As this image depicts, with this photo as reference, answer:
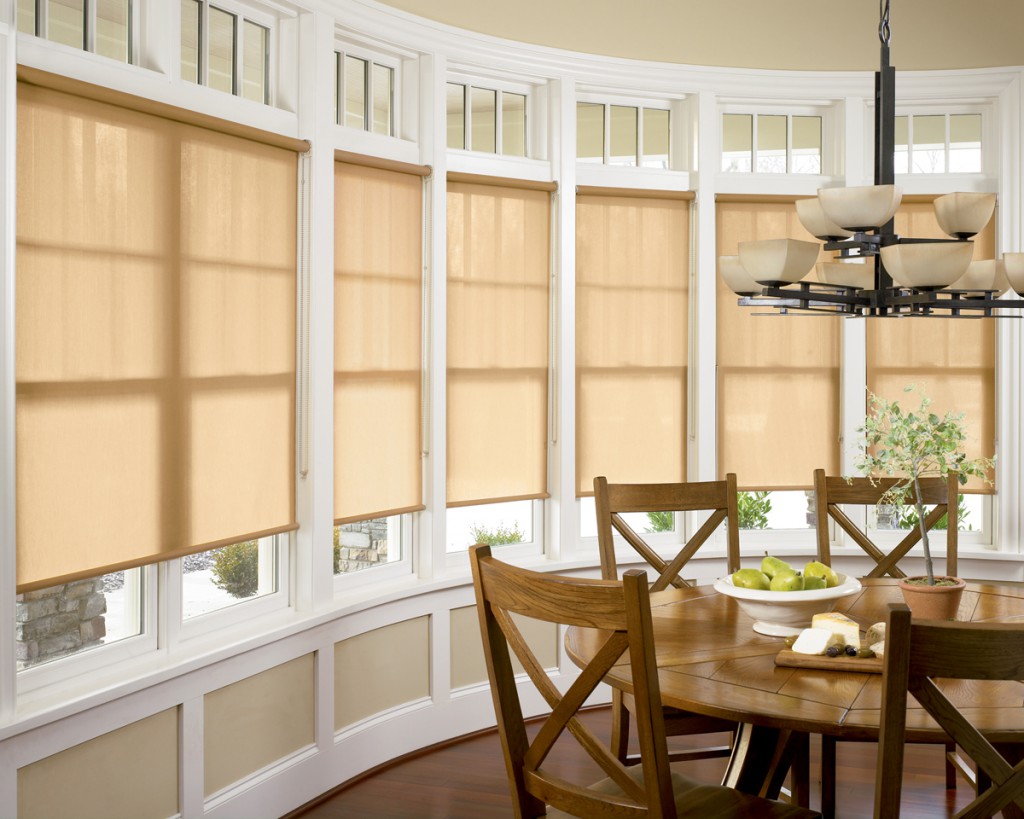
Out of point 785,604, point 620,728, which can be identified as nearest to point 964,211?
point 785,604

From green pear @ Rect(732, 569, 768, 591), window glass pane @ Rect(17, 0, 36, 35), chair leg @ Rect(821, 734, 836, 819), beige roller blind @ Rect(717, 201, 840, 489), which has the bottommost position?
chair leg @ Rect(821, 734, 836, 819)

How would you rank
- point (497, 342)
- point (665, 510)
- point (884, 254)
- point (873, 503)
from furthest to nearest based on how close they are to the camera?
point (497, 342), point (873, 503), point (665, 510), point (884, 254)

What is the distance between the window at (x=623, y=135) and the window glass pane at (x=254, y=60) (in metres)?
1.60

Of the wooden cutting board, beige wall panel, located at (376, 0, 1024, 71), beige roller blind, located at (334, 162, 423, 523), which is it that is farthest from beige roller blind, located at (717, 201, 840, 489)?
the wooden cutting board

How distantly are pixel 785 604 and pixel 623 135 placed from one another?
9.16ft

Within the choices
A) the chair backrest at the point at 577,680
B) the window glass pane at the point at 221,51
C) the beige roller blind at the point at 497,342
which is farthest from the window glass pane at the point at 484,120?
the chair backrest at the point at 577,680

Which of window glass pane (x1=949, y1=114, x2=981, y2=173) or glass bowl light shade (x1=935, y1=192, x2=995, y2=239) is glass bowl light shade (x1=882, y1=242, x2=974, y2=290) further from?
window glass pane (x1=949, y1=114, x2=981, y2=173)

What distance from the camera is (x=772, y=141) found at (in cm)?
466

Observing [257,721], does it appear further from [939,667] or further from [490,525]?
[939,667]

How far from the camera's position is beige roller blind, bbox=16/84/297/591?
→ 2.48 m

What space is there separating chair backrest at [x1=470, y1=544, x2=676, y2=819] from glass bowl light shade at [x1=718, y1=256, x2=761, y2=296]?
1142mm

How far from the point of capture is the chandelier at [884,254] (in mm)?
2266

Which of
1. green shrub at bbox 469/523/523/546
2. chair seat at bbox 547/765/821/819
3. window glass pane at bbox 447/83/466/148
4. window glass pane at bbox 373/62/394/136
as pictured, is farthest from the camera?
green shrub at bbox 469/523/523/546

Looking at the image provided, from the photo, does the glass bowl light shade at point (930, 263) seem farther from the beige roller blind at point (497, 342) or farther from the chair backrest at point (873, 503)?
the beige roller blind at point (497, 342)
